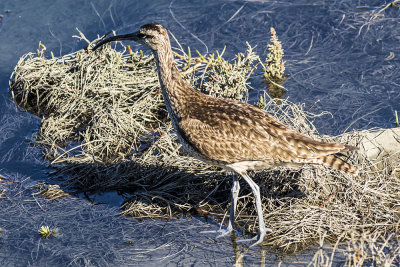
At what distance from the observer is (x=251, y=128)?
591 centimetres

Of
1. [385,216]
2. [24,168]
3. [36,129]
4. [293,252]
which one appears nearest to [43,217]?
[24,168]

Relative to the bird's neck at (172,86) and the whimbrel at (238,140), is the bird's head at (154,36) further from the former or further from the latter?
the whimbrel at (238,140)

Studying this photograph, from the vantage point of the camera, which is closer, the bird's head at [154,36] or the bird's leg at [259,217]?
the bird's leg at [259,217]

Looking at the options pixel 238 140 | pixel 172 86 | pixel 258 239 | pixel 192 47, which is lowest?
pixel 258 239

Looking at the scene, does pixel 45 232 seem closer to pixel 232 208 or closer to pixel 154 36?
pixel 232 208

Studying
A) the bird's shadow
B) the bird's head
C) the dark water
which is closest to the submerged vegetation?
the dark water

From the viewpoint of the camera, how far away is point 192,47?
9.45 m

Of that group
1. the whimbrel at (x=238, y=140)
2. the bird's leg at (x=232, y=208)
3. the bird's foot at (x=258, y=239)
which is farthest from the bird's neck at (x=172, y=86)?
the bird's foot at (x=258, y=239)

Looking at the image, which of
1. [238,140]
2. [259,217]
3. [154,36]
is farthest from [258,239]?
[154,36]

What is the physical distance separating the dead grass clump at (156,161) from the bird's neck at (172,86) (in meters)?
0.90

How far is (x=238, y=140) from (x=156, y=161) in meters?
1.40

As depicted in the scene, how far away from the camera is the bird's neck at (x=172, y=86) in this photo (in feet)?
20.2

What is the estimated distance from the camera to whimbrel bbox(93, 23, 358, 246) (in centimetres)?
580

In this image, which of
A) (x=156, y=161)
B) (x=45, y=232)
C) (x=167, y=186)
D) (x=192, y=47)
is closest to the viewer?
(x=45, y=232)
